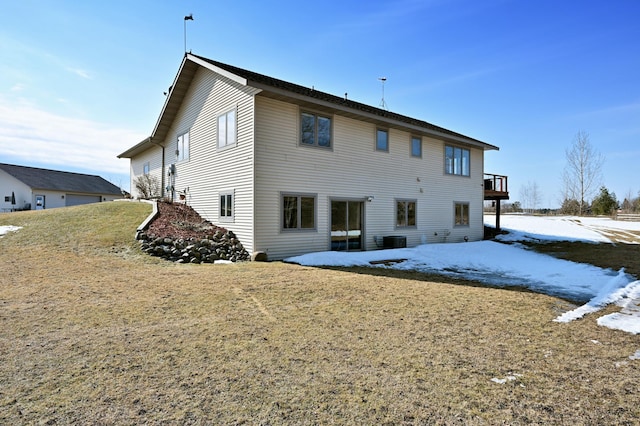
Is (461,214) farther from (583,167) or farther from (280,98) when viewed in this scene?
(583,167)

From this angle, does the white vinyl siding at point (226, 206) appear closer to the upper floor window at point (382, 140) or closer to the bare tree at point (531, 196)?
the upper floor window at point (382, 140)

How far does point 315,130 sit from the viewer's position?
12.5 metres

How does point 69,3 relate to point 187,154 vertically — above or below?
above

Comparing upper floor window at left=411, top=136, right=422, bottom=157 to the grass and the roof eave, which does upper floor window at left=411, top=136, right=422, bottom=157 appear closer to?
the grass

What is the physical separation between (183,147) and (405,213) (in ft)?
37.2

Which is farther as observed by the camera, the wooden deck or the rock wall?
the wooden deck

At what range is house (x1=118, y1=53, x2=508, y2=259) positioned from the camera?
11.4 meters

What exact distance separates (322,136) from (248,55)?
637cm

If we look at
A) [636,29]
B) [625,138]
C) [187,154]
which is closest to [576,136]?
[625,138]

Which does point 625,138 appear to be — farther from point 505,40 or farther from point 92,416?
point 92,416

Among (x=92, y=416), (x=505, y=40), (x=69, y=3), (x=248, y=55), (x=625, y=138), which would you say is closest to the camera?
(x=92, y=416)

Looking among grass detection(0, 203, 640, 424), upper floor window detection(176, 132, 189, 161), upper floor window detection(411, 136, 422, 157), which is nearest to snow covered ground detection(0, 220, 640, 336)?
grass detection(0, 203, 640, 424)

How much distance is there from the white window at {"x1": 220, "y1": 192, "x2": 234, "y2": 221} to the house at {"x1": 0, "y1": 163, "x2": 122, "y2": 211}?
1077 inches

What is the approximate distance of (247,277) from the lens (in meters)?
8.15
